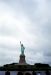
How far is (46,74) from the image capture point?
50.6 m

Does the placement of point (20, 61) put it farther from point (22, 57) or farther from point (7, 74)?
point (7, 74)

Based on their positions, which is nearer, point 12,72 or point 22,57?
point 12,72

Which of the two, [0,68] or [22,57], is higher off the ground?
[22,57]

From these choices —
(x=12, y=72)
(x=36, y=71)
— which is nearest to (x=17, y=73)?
(x=12, y=72)

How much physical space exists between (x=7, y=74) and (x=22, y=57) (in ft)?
31.5

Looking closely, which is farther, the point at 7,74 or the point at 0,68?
the point at 0,68

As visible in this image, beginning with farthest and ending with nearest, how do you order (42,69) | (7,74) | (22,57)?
(22,57), (42,69), (7,74)

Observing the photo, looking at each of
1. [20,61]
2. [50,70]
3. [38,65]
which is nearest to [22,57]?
[20,61]

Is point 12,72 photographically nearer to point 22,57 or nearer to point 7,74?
point 7,74

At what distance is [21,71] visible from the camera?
2034 inches

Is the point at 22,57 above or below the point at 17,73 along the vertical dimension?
above

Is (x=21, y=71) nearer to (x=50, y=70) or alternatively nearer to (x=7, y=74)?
(x=7, y=74)

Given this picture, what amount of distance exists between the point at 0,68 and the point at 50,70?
14.2 m

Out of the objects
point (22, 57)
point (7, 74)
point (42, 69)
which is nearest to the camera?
point (7, 74)
